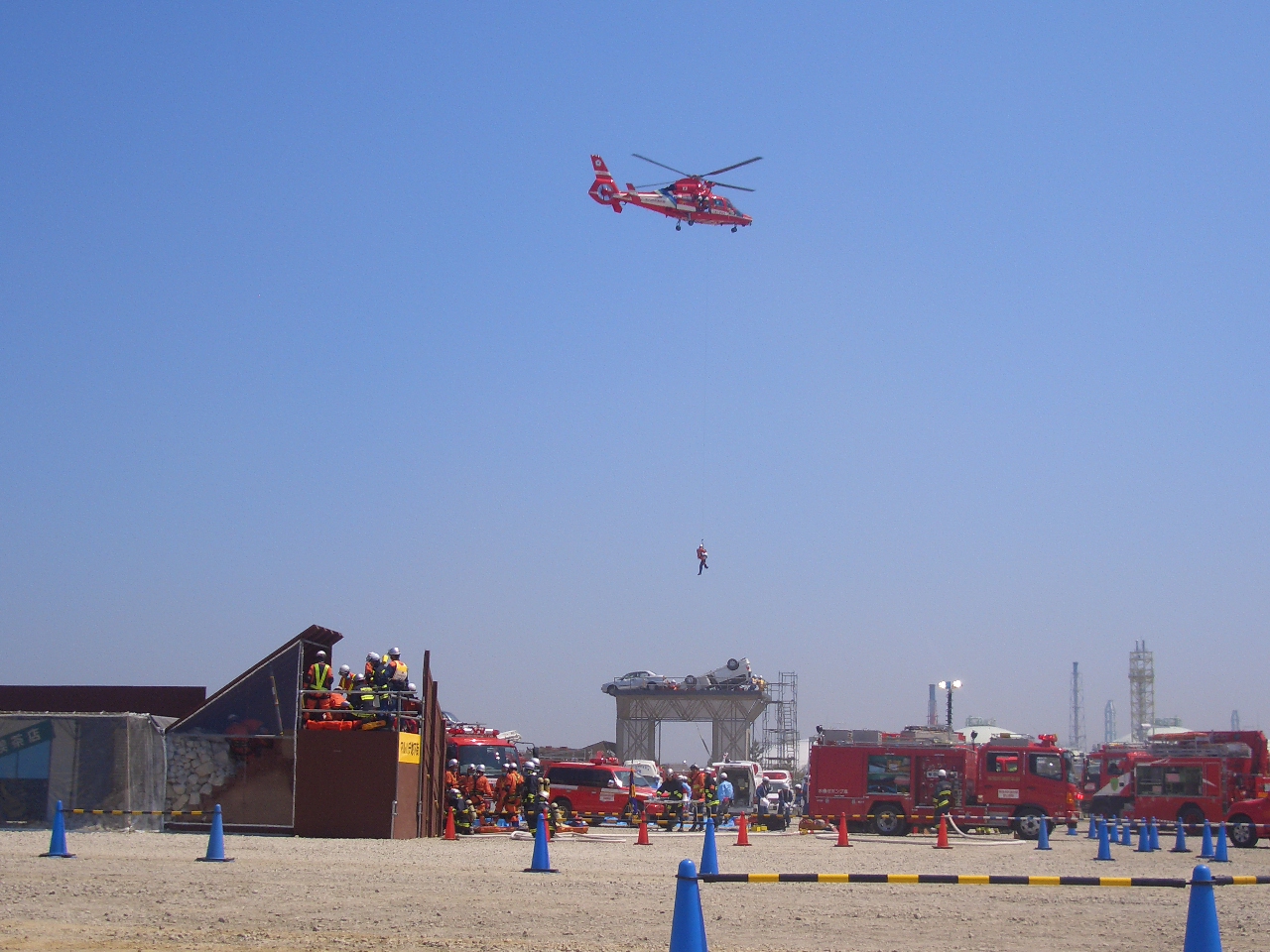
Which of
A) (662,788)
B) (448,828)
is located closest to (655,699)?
(662,788)

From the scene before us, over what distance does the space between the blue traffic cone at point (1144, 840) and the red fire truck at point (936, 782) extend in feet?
19.5

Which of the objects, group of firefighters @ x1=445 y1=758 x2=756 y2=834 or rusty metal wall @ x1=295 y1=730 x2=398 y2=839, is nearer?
rusty metal wall @ x1=295 y1=730 x2=398 y2=839

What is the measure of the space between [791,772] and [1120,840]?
A: 39481 millimetres

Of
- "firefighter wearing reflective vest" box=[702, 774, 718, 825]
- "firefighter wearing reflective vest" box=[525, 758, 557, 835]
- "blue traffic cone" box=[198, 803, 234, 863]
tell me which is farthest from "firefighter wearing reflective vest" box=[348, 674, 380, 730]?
"firefighter wearing reflective vest" box=[702, 774, 718, 825]

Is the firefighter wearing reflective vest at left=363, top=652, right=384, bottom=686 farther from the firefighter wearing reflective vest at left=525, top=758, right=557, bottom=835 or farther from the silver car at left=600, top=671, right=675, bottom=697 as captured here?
the silver car at left=600, top=671, right=675, bottom=697

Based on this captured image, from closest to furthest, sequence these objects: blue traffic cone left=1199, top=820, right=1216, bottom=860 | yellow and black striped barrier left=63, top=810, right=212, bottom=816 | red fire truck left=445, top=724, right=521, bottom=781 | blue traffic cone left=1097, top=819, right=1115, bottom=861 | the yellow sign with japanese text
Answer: yellow and black striped barrier left=63, top=810, right=212, bottom=816 → the yellow sign with japanese text → blue traffic cone left=1199, top=820, right=1216, bottom=860 → blue traffic cone left=1097, top=819, right=1115, bottom=861 → red fire truck left=445, top=724, right=521, bottom=781

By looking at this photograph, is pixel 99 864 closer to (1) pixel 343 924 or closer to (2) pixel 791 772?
(1) pixel 343 924

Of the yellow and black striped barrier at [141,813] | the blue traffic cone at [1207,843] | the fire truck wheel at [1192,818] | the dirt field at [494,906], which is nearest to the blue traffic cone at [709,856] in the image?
the dirt field at [494,906]

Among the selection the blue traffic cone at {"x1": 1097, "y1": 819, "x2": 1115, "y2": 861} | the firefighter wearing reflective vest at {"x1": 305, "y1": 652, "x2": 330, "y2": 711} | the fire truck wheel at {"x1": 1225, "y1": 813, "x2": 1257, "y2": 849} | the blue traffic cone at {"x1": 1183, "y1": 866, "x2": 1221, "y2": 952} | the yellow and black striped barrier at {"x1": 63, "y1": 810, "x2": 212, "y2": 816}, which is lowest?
the fire truck wheel at {"x1": 1225, "y1": 813, "x2": 1257, "y2": 849}

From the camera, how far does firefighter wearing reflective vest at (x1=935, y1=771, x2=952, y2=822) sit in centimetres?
3241

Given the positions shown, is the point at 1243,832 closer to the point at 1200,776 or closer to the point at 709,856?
the point at 1200,776

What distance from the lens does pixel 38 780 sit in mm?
23422

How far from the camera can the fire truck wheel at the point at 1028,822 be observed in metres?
33.2

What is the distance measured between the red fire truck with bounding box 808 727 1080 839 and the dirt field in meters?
12.9
